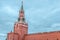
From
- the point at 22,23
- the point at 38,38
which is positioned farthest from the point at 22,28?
the point at 38,38

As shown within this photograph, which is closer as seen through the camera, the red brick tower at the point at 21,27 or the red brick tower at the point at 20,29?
the red brick tower at the point at 20,29

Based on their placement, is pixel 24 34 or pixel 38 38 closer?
pixel 38 38

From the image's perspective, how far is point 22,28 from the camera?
81.0 m

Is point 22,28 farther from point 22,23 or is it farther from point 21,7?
point 21,7

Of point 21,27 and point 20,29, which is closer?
point 20,29

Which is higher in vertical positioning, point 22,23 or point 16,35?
point 22,23

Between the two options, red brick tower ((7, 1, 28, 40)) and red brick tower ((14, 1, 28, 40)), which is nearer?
red brick tower ((7, 1, 28, 40))

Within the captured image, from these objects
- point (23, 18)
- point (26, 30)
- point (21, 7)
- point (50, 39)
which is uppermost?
point (21, 7)

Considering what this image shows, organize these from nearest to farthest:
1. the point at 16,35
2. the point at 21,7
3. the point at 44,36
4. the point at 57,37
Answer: the point at 57,37 < the point at 44,36 < the point at 16,35 < the point at 21,7

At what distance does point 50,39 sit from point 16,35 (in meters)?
16.7

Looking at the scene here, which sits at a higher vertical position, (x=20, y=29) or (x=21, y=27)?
(x=21, y=27)

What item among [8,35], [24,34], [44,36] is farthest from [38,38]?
[8,35]

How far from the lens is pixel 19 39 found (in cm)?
7944

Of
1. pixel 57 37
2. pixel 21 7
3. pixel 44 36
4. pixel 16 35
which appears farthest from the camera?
pixel 21 7
